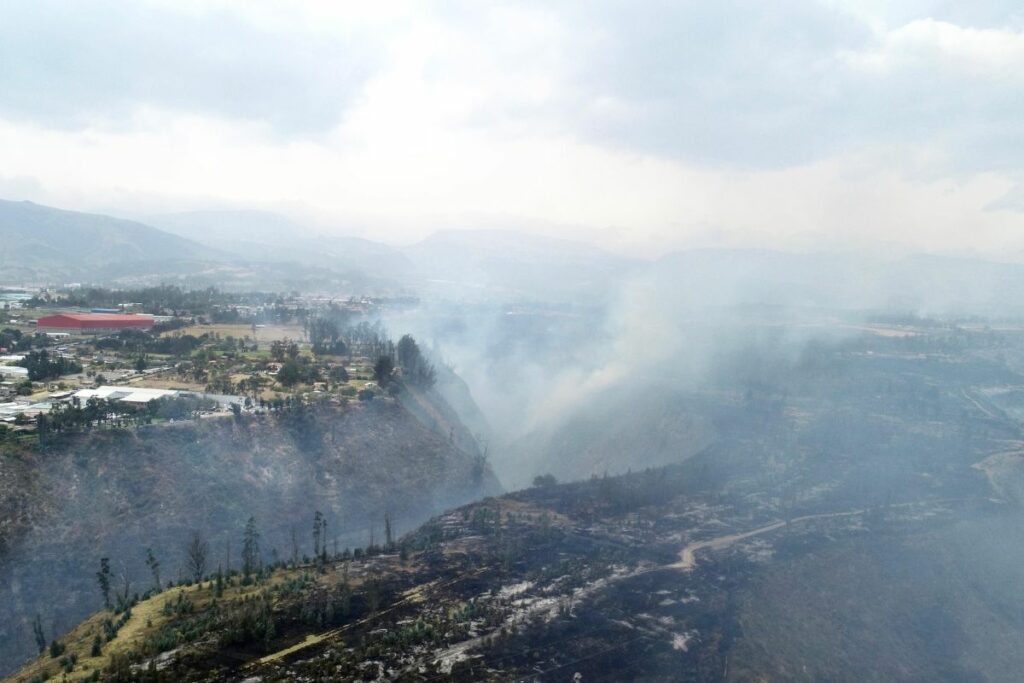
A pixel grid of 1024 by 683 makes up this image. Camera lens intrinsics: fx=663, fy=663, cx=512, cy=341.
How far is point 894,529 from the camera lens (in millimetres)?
79500

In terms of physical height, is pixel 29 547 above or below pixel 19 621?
above

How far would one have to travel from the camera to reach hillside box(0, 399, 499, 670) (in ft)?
193

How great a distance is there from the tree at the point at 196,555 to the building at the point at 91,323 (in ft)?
260

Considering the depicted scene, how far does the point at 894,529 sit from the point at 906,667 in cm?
2850

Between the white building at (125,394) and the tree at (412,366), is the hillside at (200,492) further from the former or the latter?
the tree at (412,366)

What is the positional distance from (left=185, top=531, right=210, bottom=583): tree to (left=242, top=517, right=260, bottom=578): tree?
3649mm

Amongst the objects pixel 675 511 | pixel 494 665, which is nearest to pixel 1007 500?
pixel 675 511

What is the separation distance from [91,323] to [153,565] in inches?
3558

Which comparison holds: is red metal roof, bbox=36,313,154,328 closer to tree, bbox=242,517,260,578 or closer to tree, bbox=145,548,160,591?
tree, bbox=242,517,260,578

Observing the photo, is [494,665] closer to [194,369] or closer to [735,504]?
[735,504]

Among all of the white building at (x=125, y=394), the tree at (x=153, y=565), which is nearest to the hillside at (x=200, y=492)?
the tree at (x=153, y=565)

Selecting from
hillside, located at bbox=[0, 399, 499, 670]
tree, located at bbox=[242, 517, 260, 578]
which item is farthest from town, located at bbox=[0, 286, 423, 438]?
tree, located at bbox=[242, 517, 260, 578]

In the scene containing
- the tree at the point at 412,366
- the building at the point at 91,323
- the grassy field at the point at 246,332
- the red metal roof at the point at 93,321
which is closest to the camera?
the tree at the point at 412,366

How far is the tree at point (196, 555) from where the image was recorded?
199 ft
